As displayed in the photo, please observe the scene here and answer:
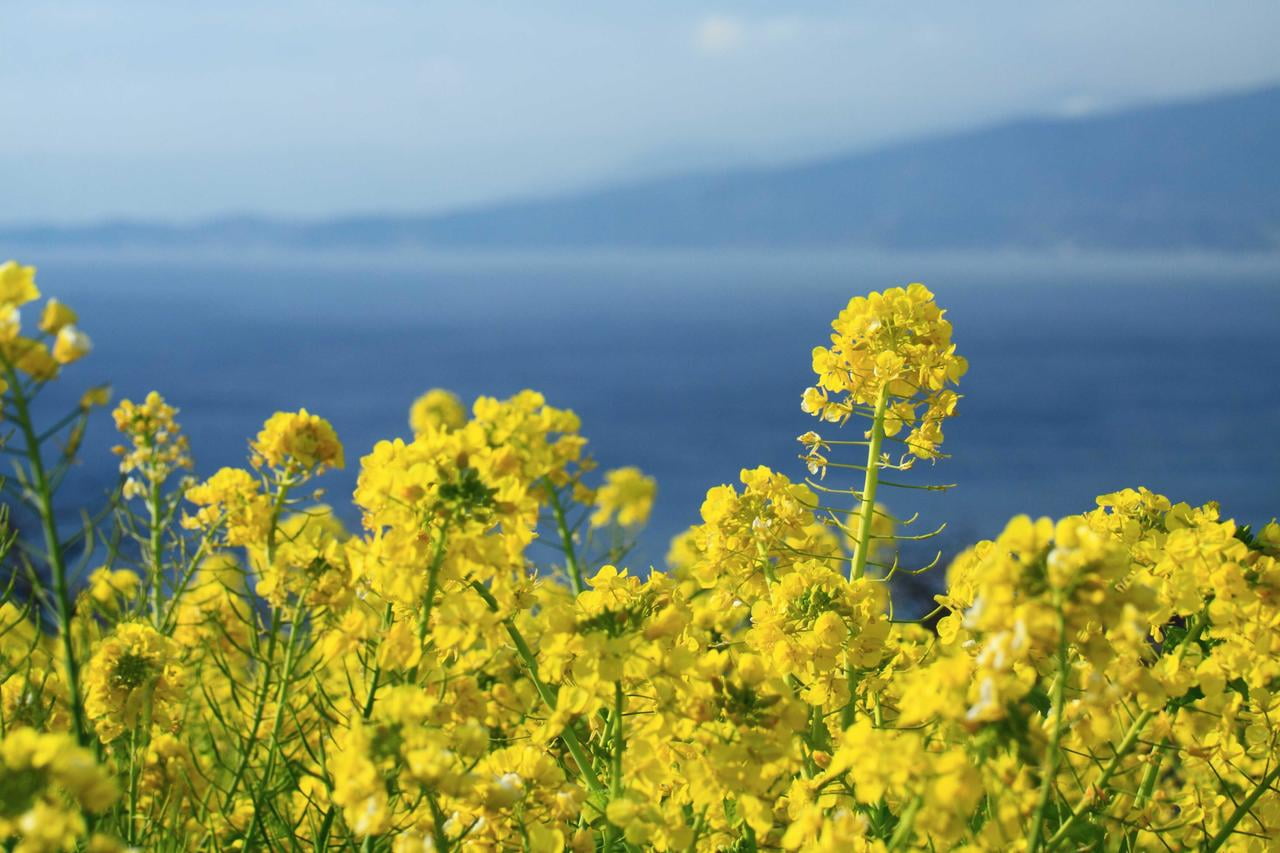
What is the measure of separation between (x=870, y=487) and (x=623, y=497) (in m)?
1.38

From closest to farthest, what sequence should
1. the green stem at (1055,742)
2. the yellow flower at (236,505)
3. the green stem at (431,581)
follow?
the green stem at (1055,742)
the green stem at (431,581)
the yellow flower at (236,505)

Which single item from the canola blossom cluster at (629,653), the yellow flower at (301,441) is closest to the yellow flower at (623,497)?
the canola blossom cluster at (629,653)

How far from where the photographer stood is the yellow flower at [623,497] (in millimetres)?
2018

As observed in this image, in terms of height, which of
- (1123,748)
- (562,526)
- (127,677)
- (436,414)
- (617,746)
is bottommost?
(127,677)

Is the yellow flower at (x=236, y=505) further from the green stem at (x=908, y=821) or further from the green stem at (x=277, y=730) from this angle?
the green stem at (x=908, y=821)

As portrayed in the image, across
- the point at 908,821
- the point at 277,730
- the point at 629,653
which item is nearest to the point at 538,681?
the point at 629,653

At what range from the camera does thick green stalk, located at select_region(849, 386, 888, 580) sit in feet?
10.6

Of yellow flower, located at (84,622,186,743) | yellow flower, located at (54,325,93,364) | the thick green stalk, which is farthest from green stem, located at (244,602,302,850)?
the thick green stalk

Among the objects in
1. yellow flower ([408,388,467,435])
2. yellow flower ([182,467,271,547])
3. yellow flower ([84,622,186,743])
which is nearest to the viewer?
yellow flower ([408,388,467,435])

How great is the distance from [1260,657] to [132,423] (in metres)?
2.45

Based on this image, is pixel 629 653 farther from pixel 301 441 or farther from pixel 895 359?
pixel 895 359

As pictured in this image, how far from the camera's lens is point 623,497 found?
204cm

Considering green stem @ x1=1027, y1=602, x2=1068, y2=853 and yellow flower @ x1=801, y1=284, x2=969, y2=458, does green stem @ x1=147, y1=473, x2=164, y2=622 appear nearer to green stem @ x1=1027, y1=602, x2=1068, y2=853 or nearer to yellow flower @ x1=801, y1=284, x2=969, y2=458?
yellow flower @ x1=801, y1=284, x2=969, y2=458

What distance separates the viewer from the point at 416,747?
5.87 feet
